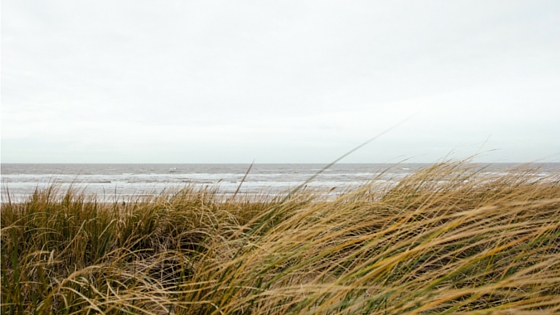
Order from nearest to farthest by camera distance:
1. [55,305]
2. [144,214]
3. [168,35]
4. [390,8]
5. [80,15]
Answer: [55,305]
[144,214]
[80,15]
[390,8]
[168,35]

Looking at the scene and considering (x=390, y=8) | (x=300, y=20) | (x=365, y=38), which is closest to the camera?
(x=390, y=8)

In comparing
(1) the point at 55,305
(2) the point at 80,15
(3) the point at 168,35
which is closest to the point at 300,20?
(3) the point at 168,35

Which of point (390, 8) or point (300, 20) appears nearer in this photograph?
point (390, 8)

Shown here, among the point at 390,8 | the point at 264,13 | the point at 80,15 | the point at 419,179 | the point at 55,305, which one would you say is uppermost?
the point at 264,13

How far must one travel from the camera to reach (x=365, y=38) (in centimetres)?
1089

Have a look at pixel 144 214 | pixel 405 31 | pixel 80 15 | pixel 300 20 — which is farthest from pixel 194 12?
pixel 144 214

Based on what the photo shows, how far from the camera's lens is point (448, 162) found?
290 cm

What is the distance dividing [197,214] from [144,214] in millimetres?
416

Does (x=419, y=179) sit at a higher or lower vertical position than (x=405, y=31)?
lower

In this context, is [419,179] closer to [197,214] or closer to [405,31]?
[197,214]

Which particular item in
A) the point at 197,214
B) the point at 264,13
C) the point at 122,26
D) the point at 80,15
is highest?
the point at 264,13

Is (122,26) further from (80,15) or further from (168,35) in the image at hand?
(80,15)

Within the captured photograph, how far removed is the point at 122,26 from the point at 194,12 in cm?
227

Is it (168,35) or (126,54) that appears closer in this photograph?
(168,35)
